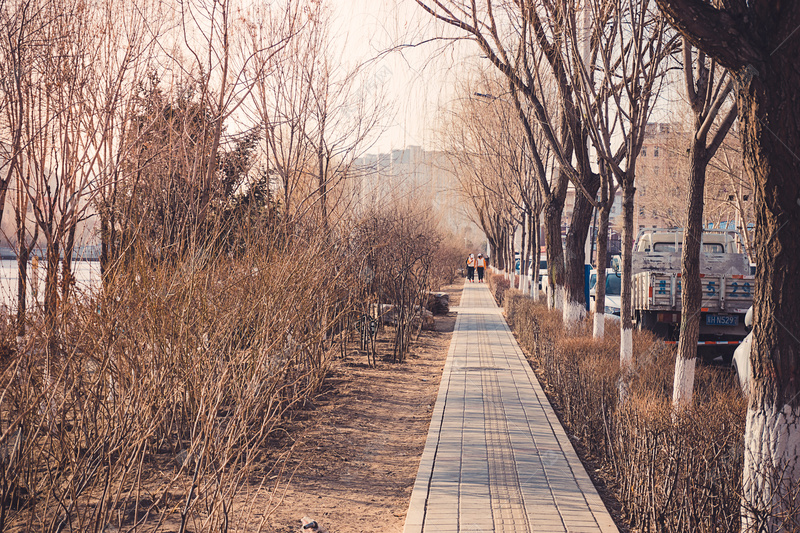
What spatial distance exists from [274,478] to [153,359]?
148cm

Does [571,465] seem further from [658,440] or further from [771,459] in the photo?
[771,459]

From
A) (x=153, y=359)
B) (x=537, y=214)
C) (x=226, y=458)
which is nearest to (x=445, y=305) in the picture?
(x=537, y=214)

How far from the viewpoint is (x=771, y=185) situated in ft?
11.0

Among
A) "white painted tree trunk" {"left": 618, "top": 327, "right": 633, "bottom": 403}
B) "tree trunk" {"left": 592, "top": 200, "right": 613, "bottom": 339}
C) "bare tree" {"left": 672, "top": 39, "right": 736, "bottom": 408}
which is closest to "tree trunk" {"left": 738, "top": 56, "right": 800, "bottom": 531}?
"bare tree" {"left": 672, "top": 39, "right": 736, "bottom": 408}

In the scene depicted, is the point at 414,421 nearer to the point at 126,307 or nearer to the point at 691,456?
the point at 126,307

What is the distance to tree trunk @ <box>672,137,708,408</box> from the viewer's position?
17.9 ft

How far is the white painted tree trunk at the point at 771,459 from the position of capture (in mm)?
3246

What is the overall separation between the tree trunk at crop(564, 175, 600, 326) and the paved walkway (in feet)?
9.63

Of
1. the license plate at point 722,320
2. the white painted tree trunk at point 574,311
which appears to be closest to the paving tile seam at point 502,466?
the white painted tree trunk at point 574,311

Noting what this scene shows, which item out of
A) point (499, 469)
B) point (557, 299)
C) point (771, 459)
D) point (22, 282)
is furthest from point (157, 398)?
point (557, 299)

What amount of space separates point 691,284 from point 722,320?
18.6 feet

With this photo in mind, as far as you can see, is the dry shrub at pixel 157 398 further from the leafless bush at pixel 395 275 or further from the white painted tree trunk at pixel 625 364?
the leafless bush at pixel 395 275

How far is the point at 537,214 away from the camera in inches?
734

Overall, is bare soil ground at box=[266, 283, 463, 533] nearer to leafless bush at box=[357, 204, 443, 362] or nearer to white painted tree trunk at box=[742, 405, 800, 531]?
leafless bush at box=[357, 204, 443, 362]
